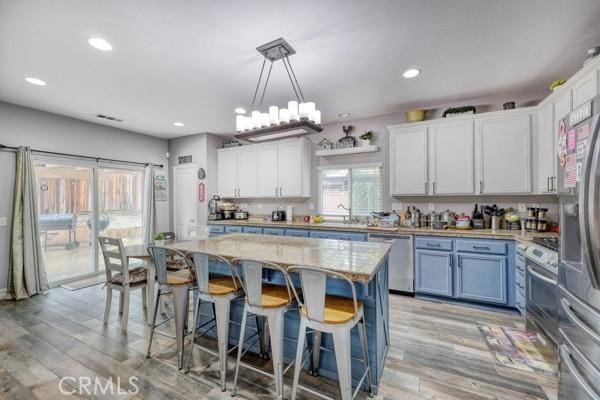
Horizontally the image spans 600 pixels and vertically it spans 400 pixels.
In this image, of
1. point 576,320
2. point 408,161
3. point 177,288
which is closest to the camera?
point 576,320

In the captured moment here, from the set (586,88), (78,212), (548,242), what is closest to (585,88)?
(586,88)

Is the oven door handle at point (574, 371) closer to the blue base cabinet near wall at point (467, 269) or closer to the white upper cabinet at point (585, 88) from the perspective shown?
the blue base cabinet near wall at point (467, 269)

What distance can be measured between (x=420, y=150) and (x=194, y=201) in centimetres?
441

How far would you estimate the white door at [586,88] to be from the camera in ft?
7.29

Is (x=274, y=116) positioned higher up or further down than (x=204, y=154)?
further down

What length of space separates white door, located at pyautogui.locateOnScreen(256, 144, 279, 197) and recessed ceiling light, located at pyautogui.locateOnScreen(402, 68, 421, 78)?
260cm

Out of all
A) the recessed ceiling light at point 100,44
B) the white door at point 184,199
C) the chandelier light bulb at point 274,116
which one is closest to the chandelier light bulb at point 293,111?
the chandelier light bulb at point 274,116

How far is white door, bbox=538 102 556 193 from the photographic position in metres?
2.94

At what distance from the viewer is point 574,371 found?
139 cm

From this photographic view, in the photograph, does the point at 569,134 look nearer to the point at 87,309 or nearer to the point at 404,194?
the point at 404,194

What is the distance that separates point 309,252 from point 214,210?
12.4ft

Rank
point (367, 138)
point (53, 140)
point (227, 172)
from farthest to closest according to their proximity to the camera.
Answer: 1. point (227, 172)
2. point (367, 138)
3. point (53, 140)

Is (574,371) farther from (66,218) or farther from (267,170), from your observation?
(66,218)

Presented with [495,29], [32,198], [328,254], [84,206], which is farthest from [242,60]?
[84,206]
